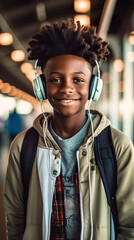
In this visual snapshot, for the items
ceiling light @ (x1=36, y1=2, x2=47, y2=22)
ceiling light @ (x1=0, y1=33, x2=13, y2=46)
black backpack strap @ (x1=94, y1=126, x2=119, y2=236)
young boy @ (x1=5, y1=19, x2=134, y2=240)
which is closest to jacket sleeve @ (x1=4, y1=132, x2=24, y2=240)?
young boy @ (x1=5, y1=19, x2=134, y2=240)

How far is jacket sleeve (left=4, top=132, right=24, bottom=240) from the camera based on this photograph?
1588 mm

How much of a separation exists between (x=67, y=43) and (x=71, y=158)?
2.14ft

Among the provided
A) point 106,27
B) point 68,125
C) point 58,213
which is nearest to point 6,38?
point 106,27

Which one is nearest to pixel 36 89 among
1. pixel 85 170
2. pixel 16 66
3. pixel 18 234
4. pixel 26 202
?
pixel 85 170

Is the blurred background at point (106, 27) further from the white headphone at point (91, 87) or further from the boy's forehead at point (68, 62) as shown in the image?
the boy's forehead at point (68, 62)

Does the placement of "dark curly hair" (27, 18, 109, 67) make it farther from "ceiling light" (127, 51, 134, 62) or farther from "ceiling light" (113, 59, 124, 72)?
"ceiling light" (113, 59, 124, 72)

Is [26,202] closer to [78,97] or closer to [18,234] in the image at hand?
[18,234]

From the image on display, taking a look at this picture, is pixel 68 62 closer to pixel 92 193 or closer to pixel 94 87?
pixel 94 87

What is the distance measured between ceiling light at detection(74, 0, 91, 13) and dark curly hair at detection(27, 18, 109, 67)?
4.37m

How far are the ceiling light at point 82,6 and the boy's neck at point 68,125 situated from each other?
4619mm

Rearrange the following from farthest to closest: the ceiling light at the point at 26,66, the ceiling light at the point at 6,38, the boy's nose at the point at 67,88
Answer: the ceiling light at the point at 26,66 → the ceiling light at the point at 6,38 → the boy's nose at the point at 67,88

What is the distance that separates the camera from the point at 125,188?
4.66ft

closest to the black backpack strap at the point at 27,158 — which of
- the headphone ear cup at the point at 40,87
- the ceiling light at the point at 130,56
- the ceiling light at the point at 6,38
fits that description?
the headphone ear cup at the point at 40,87

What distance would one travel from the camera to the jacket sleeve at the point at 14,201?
5.21 feet
